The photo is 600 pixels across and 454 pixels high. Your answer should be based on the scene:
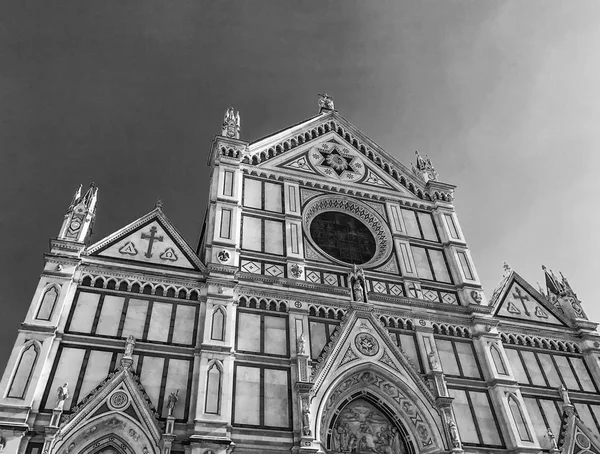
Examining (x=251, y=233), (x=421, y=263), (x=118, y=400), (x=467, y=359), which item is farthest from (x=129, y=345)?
(x=421, y=263)

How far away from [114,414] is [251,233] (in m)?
8.30

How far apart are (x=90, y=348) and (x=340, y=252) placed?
10.1 metres

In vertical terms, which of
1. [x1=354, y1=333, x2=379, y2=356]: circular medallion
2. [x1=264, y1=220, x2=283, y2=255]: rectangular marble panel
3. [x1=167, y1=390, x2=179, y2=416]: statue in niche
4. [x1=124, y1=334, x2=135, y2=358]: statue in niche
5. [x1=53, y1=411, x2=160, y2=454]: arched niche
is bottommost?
[x1=53, y1=411, x2=160, y2=454]: arched niche

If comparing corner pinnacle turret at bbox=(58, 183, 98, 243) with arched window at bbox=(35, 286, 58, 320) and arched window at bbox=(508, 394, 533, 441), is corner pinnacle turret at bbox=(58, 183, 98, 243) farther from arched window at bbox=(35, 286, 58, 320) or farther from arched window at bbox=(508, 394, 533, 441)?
arched window at bbox=(508, 394, 533, 441)

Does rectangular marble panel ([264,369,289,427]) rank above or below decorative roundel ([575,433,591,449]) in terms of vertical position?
above

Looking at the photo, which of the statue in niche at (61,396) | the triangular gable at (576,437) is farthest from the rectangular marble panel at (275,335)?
the triangular gable at (576,437)

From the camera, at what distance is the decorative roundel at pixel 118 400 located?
1405 centimetres

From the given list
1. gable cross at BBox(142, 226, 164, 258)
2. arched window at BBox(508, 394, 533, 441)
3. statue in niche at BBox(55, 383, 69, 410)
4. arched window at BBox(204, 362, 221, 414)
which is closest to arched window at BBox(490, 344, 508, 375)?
arched window at BBox(508, 394, 533, 441)

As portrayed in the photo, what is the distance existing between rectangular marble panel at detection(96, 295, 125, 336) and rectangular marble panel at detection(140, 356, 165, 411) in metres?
1.43

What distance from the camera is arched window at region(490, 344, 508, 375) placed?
61.7ft

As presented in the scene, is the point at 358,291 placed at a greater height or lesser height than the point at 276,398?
greater

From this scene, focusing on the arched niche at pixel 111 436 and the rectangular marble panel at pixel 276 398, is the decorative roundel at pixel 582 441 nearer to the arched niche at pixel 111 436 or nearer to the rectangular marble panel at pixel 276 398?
the rectangular marble panel at pixel 276 398

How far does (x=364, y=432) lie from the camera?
53.7 ft

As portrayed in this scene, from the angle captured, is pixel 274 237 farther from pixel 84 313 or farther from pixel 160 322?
pixel 84 313
